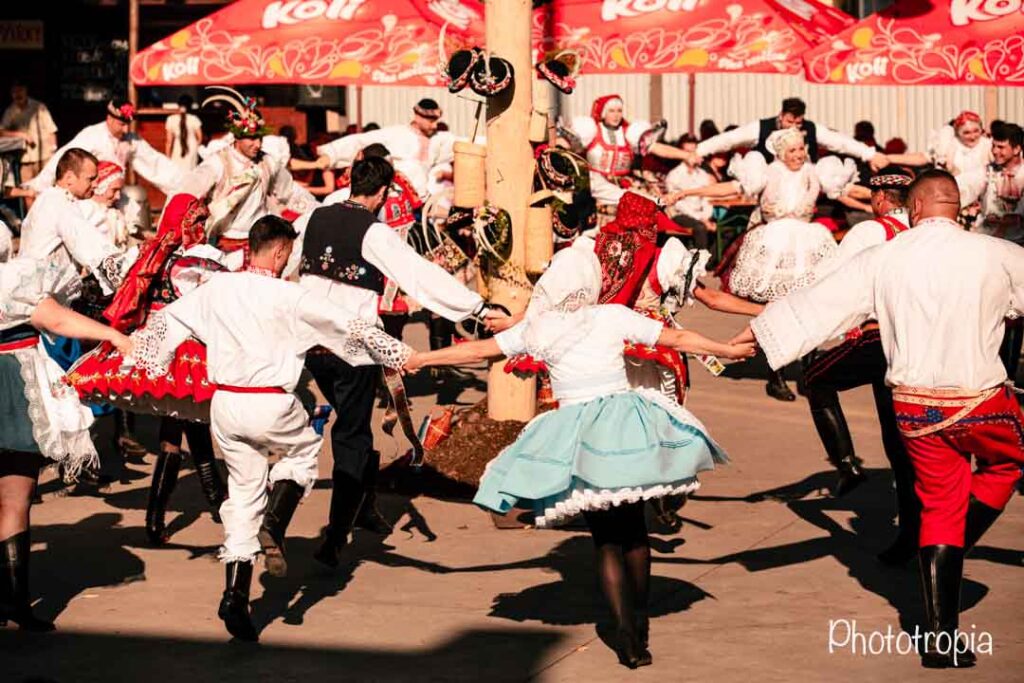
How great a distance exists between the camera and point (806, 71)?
12141mm

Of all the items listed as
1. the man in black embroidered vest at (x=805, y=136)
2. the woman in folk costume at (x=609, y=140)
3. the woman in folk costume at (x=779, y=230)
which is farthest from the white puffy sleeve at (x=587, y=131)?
the man in black embroidered vest at (x=805, y=136)

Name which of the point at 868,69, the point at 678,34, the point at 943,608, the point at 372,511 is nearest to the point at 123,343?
the point at 372,511

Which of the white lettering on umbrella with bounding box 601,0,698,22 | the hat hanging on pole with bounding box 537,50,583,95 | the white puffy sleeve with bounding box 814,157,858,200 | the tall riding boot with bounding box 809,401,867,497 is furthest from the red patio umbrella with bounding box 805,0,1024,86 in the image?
the tall riding boot with bounding box 809,401,867,497

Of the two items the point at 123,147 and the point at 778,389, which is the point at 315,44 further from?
the point at 778,389

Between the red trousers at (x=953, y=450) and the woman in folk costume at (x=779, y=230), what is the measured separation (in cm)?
553

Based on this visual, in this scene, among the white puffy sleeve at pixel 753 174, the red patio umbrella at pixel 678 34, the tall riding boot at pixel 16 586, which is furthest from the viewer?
the red patio umbrella at pixel 678 34

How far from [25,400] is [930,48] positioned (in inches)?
283

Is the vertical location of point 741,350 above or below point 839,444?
above

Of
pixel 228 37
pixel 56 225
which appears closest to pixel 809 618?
pixel 56 225

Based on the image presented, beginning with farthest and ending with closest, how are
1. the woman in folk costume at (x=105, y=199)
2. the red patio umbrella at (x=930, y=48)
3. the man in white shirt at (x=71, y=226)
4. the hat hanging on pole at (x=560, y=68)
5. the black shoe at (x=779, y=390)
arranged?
the black shoe at (x=779, y=390) → the red patio umbrella at (x=930, y=48) → the woman in folk costume at (x=105, y=199) → the hat hanging on pole at (x=560, y=68) → the man in white shirt at (x=71, y=226)

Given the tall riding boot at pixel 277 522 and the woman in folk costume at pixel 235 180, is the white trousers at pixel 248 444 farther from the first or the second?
the woman in folk costume at pixel 235 180

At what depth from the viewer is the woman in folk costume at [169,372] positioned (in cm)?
826

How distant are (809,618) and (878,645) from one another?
0.45 metres

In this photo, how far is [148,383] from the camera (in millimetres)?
8320
